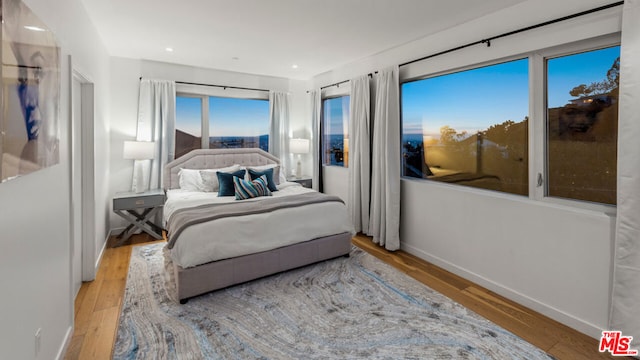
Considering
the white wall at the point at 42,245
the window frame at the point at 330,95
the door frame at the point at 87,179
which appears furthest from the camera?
the window frame at the point at 330,95

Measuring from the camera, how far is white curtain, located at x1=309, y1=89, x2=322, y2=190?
5453mm

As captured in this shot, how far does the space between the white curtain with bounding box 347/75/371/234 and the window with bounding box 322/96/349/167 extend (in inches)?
23.6

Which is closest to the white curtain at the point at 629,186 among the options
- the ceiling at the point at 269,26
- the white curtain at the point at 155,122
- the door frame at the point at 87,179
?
the ceiling at the point at 269,26

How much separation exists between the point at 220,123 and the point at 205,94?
1.72 ft

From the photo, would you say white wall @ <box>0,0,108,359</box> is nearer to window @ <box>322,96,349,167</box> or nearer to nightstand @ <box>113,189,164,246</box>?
nightstand @ <box>113,189,164,246</box>

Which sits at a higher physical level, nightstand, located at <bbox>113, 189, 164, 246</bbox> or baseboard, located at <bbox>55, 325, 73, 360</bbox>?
nightstand, located at <bbox>113, 189, 164, 246</bbox>

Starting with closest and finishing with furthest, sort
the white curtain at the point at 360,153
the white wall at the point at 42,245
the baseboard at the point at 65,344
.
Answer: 1. the white wall at the point at 42,245
2. the baseboard at the point at 65,344
3. the white curtain at the point at 360,153

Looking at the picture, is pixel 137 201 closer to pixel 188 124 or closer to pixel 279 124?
pixel 188 124

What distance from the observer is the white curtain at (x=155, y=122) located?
4609mm

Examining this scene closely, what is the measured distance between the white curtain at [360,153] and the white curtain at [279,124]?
1.58 m

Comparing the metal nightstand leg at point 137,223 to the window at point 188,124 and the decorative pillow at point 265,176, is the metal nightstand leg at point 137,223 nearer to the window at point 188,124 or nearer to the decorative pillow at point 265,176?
the window at point 188,124

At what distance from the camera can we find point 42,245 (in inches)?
65.8

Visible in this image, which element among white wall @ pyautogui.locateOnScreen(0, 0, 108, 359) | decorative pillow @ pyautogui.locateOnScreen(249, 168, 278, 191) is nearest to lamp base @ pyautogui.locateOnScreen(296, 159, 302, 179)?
decorative pillow @ pyautogui.locateOnScreen(249, 168, 278, 191)

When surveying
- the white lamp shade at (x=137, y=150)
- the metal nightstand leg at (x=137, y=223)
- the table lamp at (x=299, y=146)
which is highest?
the table lamp at (x=299, y=146)
